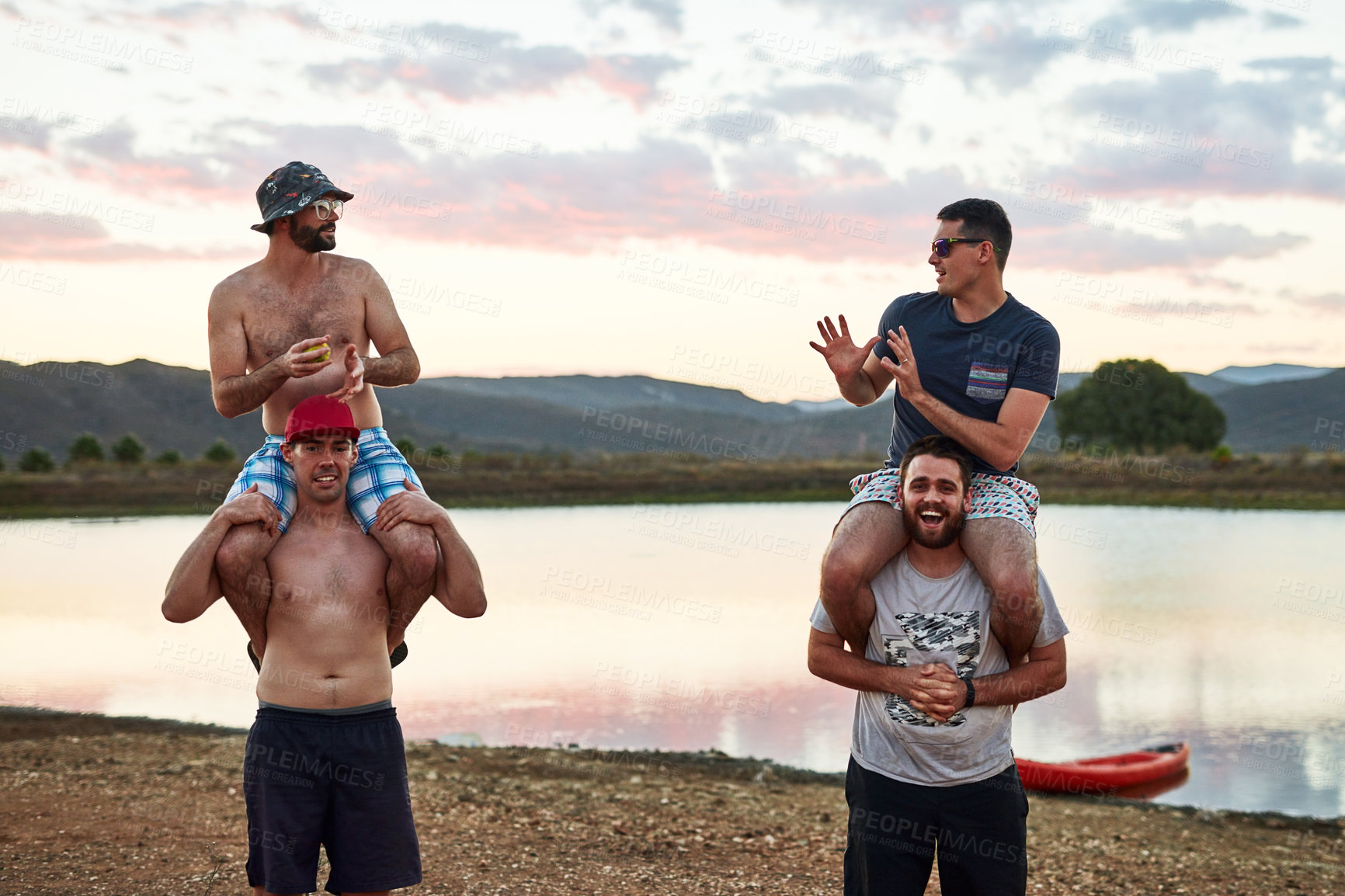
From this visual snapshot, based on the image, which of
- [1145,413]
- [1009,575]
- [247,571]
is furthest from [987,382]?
[1145,413]

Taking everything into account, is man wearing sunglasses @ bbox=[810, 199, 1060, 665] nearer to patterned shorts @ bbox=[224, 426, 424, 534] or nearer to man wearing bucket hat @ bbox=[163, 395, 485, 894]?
man wearing bucket hat @ bbox=[163, 395, 485, 894]

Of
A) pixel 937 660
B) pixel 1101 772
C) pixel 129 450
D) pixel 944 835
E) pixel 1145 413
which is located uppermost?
pixel 1145 413

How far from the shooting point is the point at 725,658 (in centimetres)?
1507

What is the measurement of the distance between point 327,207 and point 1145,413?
88.8 m

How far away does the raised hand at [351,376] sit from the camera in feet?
13.0

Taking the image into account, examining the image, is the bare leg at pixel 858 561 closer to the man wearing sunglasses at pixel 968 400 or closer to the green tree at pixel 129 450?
the man wearing sunglasses at pixel 968 400

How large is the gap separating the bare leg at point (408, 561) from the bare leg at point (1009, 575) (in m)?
1.93

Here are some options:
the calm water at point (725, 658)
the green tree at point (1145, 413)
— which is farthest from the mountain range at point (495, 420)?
the calm water at point (725, 658)

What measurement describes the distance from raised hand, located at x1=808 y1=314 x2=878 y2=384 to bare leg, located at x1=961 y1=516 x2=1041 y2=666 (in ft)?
2.78

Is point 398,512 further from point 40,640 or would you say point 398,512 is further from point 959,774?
point 40,640

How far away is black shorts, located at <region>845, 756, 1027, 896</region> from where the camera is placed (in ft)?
11.4

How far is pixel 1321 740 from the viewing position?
36.6ft

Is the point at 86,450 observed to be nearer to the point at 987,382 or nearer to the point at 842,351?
the point at 842,351

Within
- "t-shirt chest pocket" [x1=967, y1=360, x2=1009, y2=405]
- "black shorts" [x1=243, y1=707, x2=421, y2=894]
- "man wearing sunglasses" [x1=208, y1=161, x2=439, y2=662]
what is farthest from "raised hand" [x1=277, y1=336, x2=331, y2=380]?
"t-shirt chest pocket" [x1=967, y1=360, x2=1009, y2=405]
